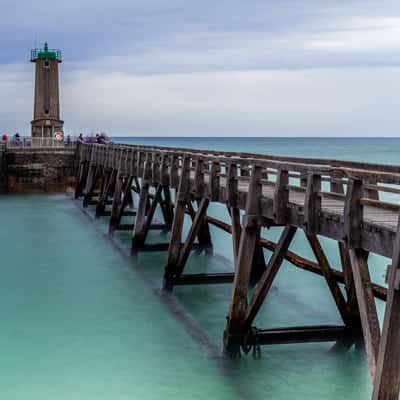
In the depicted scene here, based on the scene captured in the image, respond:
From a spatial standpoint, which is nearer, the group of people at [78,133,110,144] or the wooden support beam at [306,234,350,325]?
the wooden support beam at [306,234,350,325]

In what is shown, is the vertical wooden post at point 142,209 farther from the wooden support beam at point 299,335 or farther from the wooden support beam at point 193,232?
the wooden support beam at point 299,335

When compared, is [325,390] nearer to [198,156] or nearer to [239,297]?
[239,297]

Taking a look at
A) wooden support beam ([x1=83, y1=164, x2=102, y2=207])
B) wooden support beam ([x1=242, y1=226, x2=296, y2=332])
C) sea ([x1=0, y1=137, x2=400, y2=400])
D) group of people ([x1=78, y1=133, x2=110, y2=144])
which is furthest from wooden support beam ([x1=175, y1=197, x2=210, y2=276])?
group of people ([x1=78, y1=133, x2=110, y2=144])

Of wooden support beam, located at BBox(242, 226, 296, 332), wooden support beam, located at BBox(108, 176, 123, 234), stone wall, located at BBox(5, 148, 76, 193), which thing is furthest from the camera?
stone wall, located at BBox(5, 148, 76, 193)

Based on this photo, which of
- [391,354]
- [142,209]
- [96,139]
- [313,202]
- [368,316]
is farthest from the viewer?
[96,139]

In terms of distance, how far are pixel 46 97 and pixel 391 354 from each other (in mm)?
40726

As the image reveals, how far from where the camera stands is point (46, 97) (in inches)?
1753

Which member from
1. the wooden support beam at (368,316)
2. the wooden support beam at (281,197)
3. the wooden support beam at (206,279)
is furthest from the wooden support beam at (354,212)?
the wooden support beam at (206,279)

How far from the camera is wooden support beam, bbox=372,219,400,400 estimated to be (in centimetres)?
623

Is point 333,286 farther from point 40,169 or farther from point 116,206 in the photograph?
point 40,169

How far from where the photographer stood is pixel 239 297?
32.6ft

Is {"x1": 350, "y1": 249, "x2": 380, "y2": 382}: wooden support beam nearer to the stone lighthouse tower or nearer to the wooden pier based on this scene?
the wooden pier

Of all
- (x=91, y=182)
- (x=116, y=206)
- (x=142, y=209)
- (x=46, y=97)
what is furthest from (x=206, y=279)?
(x=46, y=97)

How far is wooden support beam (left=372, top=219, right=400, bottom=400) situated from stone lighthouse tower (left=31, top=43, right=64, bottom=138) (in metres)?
39.3
